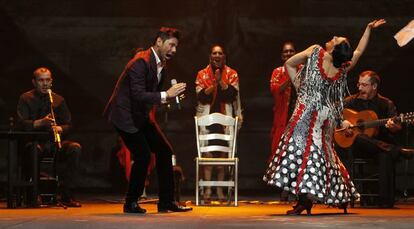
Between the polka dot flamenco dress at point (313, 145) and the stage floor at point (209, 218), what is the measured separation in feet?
0.76

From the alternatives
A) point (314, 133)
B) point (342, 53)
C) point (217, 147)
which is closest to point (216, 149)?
point (217, 147)

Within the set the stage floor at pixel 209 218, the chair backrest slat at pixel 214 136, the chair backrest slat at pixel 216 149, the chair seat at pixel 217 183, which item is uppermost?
the chair backrest slat at pixel 214 136

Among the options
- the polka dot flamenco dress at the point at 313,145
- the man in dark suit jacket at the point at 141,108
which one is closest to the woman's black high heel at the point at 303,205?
the polka dot flamenco dress at the point at 313,145

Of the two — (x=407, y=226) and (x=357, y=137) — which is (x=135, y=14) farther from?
(x=407, y=226)

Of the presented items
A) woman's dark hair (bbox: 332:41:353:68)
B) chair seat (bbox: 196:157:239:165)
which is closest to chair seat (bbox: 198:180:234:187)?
chair seat (bbox: 196:157:239:165)

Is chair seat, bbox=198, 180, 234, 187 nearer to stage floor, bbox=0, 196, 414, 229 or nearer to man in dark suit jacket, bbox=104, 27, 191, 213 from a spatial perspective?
stage floor, bbox=0, 196, 414, 229

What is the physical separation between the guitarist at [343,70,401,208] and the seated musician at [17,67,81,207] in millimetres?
2571

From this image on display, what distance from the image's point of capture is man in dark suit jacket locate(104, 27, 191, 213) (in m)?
7.27

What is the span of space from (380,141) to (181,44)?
122 inches

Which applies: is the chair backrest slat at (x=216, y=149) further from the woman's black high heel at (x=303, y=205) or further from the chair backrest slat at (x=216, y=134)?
the woman's black high heel at (x=303, y=205)

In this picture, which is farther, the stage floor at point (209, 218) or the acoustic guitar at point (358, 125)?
the acoustic guitar at point (358, 125)

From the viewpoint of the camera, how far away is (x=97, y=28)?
35.9ft

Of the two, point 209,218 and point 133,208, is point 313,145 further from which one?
point 133,208

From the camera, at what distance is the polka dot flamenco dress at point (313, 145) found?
7164 millimetres
